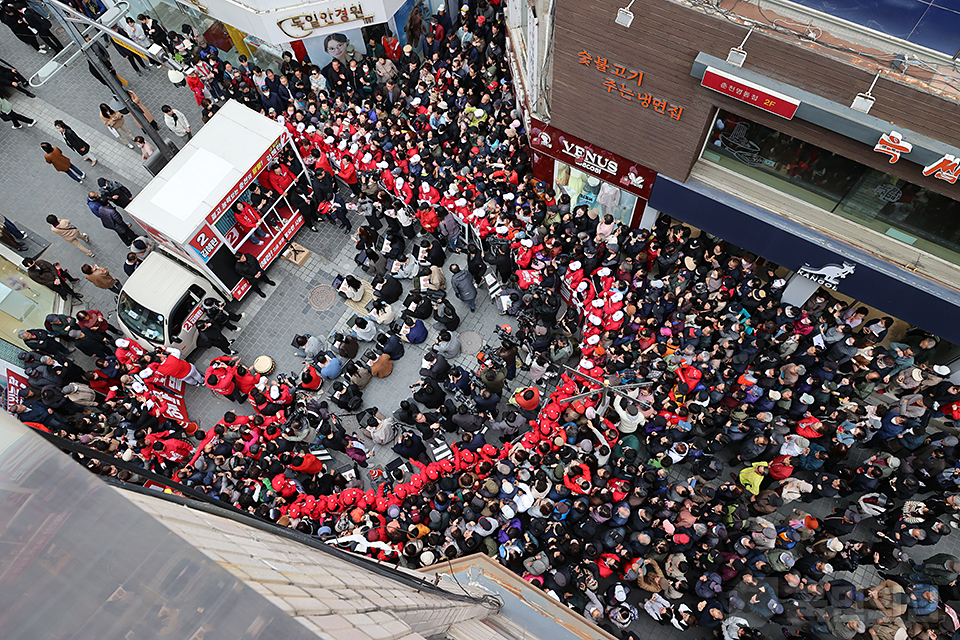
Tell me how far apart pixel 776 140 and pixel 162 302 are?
14.2 meters

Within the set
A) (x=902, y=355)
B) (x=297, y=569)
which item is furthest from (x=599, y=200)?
(x=297, y=569)

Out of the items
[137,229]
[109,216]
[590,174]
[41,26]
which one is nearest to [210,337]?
[109,216]

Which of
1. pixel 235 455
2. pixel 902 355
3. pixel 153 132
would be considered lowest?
pixel 235 455

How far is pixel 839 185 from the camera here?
11.7m

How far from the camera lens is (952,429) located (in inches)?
465

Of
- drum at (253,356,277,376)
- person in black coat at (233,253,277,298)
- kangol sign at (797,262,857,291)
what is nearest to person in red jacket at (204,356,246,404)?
drum at (253,356,277,376)

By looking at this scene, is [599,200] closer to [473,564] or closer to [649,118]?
[649,118]

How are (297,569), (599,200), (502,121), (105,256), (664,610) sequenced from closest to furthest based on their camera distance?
(297,569) → (664,610) → (599,200) → (502,121) → (105,256)

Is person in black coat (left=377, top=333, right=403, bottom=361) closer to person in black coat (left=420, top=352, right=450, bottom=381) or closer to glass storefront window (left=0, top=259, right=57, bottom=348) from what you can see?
person in black coat (left=420, top=352, right=450, bottom=381)

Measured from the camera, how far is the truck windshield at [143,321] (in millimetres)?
14875

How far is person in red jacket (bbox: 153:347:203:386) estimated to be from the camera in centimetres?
1406

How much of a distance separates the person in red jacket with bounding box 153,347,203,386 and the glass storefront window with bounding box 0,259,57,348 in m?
3.82

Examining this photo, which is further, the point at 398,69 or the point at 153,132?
the point at 398,69

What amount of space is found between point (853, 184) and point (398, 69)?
1321 cm
